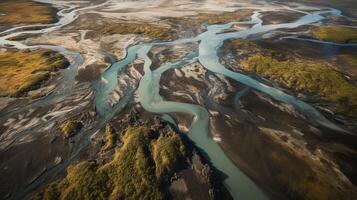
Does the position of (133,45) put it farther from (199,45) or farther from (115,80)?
(115,80)

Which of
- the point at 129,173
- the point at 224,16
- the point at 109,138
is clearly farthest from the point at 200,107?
the point at 224,16

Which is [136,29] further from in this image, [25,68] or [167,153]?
[167,153]

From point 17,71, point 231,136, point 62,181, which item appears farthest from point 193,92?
point 17,71

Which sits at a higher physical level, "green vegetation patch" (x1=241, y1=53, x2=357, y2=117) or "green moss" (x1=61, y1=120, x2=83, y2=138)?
"green vegetation patch" (x1=241, y1=53, x2=357, y2=117)

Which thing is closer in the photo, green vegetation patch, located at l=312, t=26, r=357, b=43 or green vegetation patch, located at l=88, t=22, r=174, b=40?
green vegetation patch, located at l=312, t=26, r=357, b=43

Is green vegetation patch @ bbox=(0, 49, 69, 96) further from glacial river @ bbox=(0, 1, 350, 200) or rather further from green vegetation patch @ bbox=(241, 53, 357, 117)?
green vegetation patch @ bbox=(241, 53, 357, 117)

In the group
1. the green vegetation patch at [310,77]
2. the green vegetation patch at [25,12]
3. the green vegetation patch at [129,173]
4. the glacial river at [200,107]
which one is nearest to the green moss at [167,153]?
the green vegetation patch at [129,173]

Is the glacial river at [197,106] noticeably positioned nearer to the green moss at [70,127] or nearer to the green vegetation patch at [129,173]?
the green moss at [70,127]

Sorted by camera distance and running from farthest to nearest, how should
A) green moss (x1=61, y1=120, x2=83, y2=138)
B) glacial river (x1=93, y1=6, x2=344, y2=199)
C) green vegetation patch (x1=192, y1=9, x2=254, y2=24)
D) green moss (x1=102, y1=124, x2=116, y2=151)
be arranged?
green vegetation patch (x1=192, y1=9, x2=254, y2=24) → green moss (x1=61, y1=120, x2=83, y2=138) → green moss (x1=102, y1=124, x2=116, y2=151) → glacial river (x1=93, y1=6, x2=344, y2=199)

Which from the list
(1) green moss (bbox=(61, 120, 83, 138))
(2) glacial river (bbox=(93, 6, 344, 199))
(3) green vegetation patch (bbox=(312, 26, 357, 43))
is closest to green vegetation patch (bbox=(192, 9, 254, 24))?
(2) glacial river (bbox=(93, 6, 344, 199))
